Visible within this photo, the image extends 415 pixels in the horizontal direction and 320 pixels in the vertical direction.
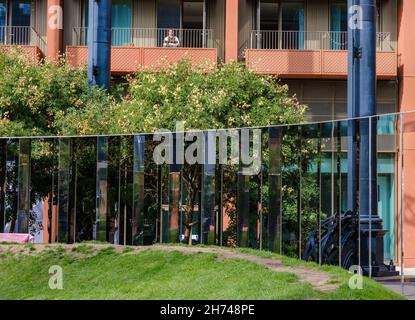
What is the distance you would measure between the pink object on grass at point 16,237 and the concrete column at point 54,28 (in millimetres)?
12254

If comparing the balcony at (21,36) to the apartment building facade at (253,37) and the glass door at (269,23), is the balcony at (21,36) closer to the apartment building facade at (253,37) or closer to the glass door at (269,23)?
the apartment building facade at (253,37)

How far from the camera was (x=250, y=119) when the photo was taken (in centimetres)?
2062

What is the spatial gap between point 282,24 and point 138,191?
50.4 ft

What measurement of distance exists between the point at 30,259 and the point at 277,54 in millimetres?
14791

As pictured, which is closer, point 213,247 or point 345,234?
point 345,234

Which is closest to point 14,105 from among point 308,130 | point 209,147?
point 209,147

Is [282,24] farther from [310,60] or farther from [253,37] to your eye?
[310,60]

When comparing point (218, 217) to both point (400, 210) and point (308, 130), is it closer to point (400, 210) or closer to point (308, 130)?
point (308, 130)

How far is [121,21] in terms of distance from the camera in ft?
98.8

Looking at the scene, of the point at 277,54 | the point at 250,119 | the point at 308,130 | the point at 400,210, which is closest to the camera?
the point at 400,210

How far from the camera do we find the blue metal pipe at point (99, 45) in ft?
74.6

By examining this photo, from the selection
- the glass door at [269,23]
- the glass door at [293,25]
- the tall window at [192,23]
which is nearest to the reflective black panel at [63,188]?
the tall window at [192,23]

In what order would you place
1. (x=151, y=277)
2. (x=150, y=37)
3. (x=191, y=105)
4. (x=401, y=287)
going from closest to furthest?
(x=401, y=287) → (x=151, y=277) → (x=191, y=105) → (x=150, y=37)

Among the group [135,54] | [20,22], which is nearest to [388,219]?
[135,54]
